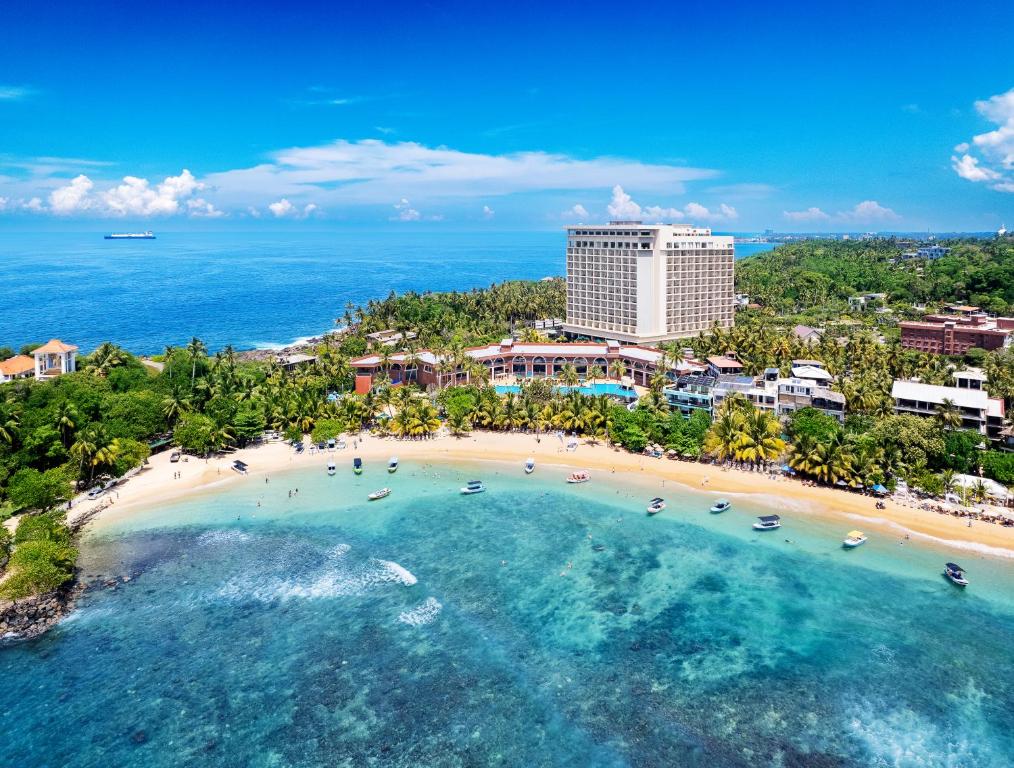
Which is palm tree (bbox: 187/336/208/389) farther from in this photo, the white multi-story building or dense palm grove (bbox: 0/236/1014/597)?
the white multi-story building

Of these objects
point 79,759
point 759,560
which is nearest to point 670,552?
point 759,560

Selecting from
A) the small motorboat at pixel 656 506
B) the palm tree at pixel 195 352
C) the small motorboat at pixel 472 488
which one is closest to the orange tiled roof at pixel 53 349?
the palm tree at pixel 195 352

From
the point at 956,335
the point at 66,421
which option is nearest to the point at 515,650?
the point at 66,421

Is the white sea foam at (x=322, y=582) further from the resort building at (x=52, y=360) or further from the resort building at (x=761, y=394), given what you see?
the resort building at (x=52, y=360)

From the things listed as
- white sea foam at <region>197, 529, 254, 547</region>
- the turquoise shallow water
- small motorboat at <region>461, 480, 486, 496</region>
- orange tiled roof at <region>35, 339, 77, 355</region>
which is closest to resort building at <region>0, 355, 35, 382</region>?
orange tiled roof at <region>35, 339, 77, 355</region>

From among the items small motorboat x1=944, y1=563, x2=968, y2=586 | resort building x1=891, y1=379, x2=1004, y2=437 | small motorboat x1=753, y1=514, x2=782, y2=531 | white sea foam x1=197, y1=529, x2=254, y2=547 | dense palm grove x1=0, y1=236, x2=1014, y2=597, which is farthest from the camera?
resort building x1=891, y1=379, x2=1004, y2=437

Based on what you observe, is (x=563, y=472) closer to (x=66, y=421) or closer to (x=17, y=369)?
(x=66, y=421)
